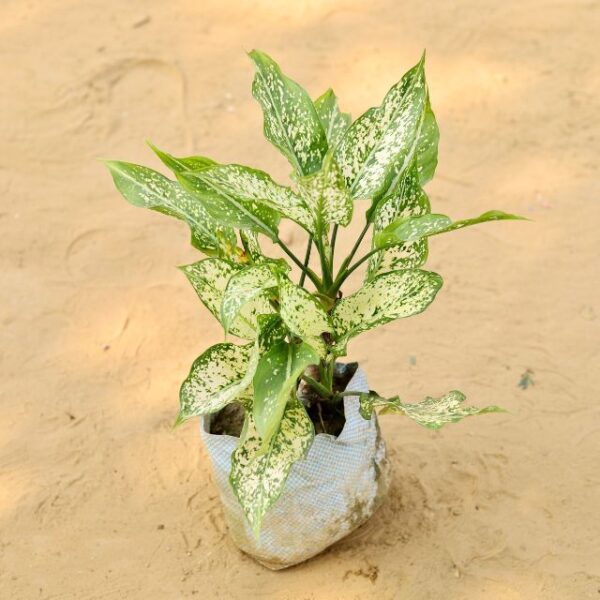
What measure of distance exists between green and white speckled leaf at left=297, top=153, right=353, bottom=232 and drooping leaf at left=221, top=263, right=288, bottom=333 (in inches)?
5.0

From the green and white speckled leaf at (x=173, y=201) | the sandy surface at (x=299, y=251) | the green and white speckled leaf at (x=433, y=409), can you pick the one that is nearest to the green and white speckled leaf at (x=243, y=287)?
the green and white speckled leaf at (x=173, y=201)

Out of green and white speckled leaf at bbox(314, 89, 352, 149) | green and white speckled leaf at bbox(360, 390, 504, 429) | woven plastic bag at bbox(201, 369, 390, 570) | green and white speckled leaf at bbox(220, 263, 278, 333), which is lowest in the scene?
woven plastic bag at bbox(201, 369, 390, 570)

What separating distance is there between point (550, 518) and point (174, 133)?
1910 millimetres

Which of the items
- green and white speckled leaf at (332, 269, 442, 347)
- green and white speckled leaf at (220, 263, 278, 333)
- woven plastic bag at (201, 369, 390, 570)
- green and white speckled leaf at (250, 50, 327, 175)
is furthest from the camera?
woven plastic bag at (201, 369, 390, 570)

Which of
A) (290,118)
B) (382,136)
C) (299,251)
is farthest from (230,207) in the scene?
(299,251)

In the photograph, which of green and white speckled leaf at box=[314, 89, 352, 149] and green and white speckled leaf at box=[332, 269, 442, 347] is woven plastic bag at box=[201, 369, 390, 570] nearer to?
green and white speckled leaf at box=[332, 269, 442, 347]

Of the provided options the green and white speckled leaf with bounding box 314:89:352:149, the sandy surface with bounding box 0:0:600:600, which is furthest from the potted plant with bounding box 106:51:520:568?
the sandy surface with bounding box 0:0:600:600

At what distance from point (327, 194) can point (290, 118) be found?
0.25 meters

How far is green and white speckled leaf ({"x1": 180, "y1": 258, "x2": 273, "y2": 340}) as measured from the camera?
202 centimetres

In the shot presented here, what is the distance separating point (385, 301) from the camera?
2.01 metres

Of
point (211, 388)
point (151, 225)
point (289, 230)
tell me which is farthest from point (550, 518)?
point (151, 225)

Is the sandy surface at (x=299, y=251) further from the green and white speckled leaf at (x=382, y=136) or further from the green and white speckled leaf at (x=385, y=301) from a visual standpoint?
the green and white speckled leaf at (x=382, y=136)

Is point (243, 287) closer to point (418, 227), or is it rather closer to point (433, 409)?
point (418, 227)

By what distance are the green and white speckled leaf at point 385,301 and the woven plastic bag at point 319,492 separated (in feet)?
0.80
